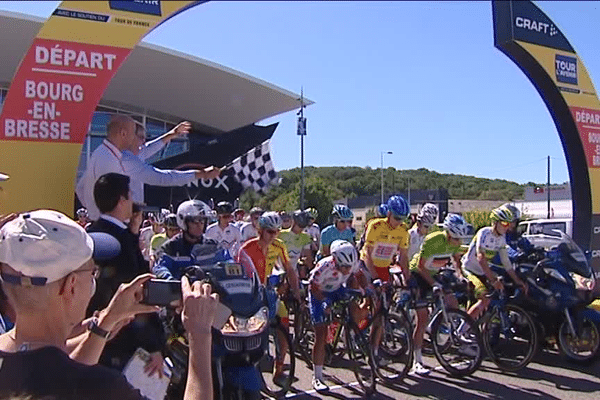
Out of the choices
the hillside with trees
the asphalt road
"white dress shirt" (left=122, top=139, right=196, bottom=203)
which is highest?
the hillside with trees

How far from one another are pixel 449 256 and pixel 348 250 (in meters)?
1.71

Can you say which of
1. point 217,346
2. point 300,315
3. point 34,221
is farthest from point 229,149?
point 34,221

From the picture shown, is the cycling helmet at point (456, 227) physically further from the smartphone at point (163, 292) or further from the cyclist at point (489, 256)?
the smartphone at point (163, 292)

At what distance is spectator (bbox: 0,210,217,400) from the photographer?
1.80 m

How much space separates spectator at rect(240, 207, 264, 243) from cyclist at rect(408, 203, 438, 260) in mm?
3343

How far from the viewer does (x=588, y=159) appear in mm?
10266

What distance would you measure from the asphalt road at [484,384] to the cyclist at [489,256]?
0.83m

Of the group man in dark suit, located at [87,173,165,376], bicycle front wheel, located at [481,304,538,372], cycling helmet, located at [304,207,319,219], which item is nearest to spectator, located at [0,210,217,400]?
man in dark suit, located at [87,173,165,376]

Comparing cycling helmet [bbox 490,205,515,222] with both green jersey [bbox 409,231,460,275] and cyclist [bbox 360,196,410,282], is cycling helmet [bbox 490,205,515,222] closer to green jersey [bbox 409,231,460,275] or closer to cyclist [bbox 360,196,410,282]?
green jersey [bbox 409,231,460,275]

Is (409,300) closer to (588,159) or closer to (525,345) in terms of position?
(525,345)

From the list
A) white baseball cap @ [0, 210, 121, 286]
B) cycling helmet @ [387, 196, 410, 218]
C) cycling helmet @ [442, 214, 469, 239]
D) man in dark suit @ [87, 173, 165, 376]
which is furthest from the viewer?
cycling helmet @ [387, 196, 410, 218]

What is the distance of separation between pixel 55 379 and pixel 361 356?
5.19 metres

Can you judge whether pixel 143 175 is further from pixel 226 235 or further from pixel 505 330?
pixel 226 235

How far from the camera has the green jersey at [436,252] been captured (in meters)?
7.43
